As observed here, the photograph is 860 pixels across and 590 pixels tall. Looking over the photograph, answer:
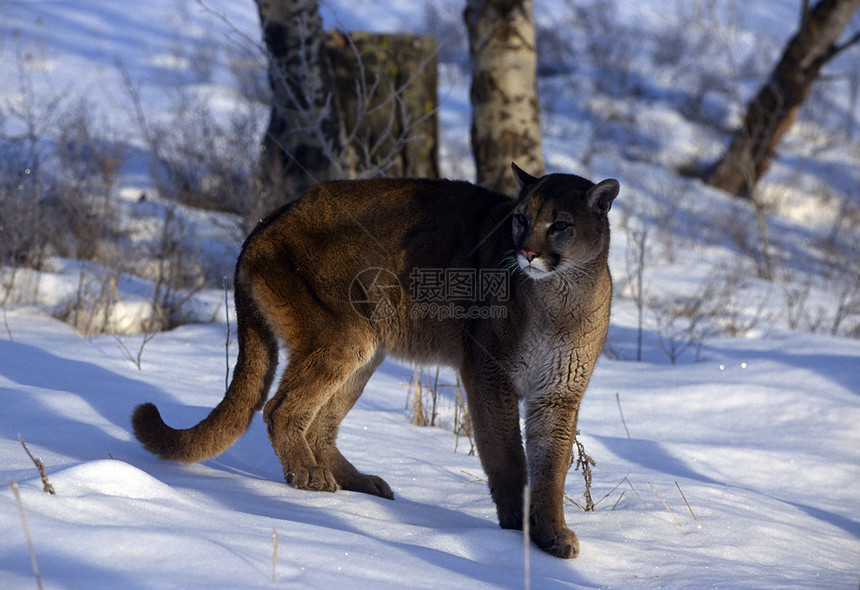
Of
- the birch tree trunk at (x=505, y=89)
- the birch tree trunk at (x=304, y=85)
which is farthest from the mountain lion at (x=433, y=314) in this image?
the birch tree trunk at (x=304, y=85)

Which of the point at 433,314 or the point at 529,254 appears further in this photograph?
the point at 433,314

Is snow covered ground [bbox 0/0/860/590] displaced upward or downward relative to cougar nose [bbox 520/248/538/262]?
downward

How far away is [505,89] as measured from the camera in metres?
5.54

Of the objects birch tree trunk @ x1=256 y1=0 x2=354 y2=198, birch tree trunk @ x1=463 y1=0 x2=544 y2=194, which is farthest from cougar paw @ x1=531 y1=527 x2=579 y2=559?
birch tree trunk @ x1=256 y1=0 x2=354 y2=198

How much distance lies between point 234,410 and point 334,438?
1.66ft

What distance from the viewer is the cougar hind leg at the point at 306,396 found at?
2.95 meters

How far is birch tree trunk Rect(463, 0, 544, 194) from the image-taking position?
18.2 ft

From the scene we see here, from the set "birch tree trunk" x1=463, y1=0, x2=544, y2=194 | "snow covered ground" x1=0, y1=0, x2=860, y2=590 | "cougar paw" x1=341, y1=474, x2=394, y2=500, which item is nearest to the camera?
"snow covered ground" x1=0, y1=0, x2=860, y2=590

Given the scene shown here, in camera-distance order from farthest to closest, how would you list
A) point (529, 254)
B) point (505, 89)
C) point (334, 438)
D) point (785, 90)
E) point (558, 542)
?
point (785, 90), point (505, 89), point (334, 438), point (529, 254), point (558, 542)

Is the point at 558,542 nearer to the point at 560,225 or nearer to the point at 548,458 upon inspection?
the point at 548,458

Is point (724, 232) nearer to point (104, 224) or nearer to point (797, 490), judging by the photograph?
point (797, 490)

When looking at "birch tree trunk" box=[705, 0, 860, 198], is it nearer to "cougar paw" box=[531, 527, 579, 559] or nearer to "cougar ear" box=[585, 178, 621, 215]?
"cougar ear" box=[585, 178, 621, 215]

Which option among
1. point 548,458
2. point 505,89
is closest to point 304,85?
point 505,89

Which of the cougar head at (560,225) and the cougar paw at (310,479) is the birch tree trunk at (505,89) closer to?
the cougar head at (560,225)
